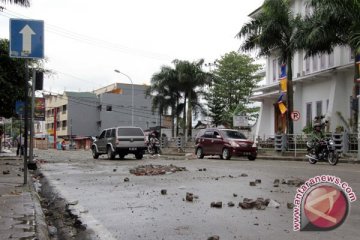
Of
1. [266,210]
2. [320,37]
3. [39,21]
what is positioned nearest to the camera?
[266,210]

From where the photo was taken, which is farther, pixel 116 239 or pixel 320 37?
pixel 320 37

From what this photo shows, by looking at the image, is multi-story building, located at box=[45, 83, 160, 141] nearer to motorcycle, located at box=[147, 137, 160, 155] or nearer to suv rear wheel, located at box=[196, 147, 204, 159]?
motorcycle, located at box=[147, 137, 160, 155]

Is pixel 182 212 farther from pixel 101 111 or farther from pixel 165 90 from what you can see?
pixel 101 111

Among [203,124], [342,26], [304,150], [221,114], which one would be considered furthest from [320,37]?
[203,124]

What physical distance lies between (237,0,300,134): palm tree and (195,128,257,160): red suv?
17.2 ft

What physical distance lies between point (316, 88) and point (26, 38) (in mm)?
26119

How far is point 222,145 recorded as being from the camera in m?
25.0

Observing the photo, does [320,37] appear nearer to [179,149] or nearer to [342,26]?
[342,26]

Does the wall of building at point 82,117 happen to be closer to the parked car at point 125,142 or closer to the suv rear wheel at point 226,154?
the parked car at point 125,142

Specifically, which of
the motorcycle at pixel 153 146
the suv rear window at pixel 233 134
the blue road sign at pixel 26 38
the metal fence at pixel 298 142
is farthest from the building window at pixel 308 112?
the blue road sign at pixel 26 38

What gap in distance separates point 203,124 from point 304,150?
39960 millimetres

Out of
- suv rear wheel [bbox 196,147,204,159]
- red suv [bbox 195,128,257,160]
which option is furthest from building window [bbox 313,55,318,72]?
suv rear wheel [bbox 196,147,204,159]

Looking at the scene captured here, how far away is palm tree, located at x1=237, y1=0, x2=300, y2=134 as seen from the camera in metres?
28.3

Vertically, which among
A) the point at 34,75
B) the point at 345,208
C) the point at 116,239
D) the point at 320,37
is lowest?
the point at 116,239
